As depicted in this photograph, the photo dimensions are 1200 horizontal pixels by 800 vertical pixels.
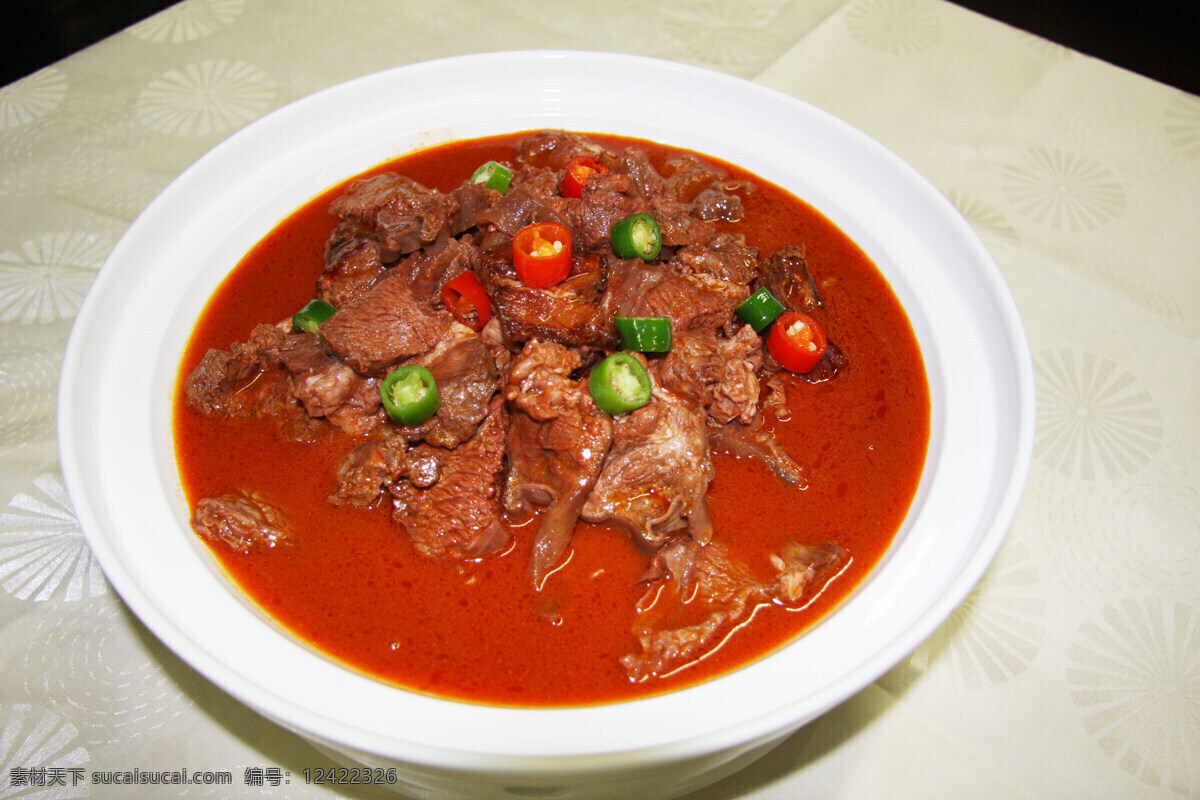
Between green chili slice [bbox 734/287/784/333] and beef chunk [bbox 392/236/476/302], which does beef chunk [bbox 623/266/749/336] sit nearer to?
green chili slice [bbox 734/287/784/333]

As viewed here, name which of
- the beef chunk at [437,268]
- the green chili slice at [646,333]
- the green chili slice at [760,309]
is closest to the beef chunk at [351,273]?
the beef chunk at [437,268]

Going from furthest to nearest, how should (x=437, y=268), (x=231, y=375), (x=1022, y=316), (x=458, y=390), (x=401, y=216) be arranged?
1. (x=1022, y=316)
2. (x=401, y=216)
3. (x=437, y=268)
4. (x=231, y=375)
5. (x=458, y=390)

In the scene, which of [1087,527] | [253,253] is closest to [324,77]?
[253,253]

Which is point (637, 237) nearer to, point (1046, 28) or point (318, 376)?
point (318, 376)

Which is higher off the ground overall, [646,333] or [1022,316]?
[646,333]

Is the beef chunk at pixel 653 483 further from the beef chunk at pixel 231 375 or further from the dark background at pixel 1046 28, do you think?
the dark background at pixel 1046 28

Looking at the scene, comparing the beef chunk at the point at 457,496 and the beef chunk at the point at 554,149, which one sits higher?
the beef chunk at the point at 554,149

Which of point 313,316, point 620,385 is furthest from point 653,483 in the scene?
point 313,316
